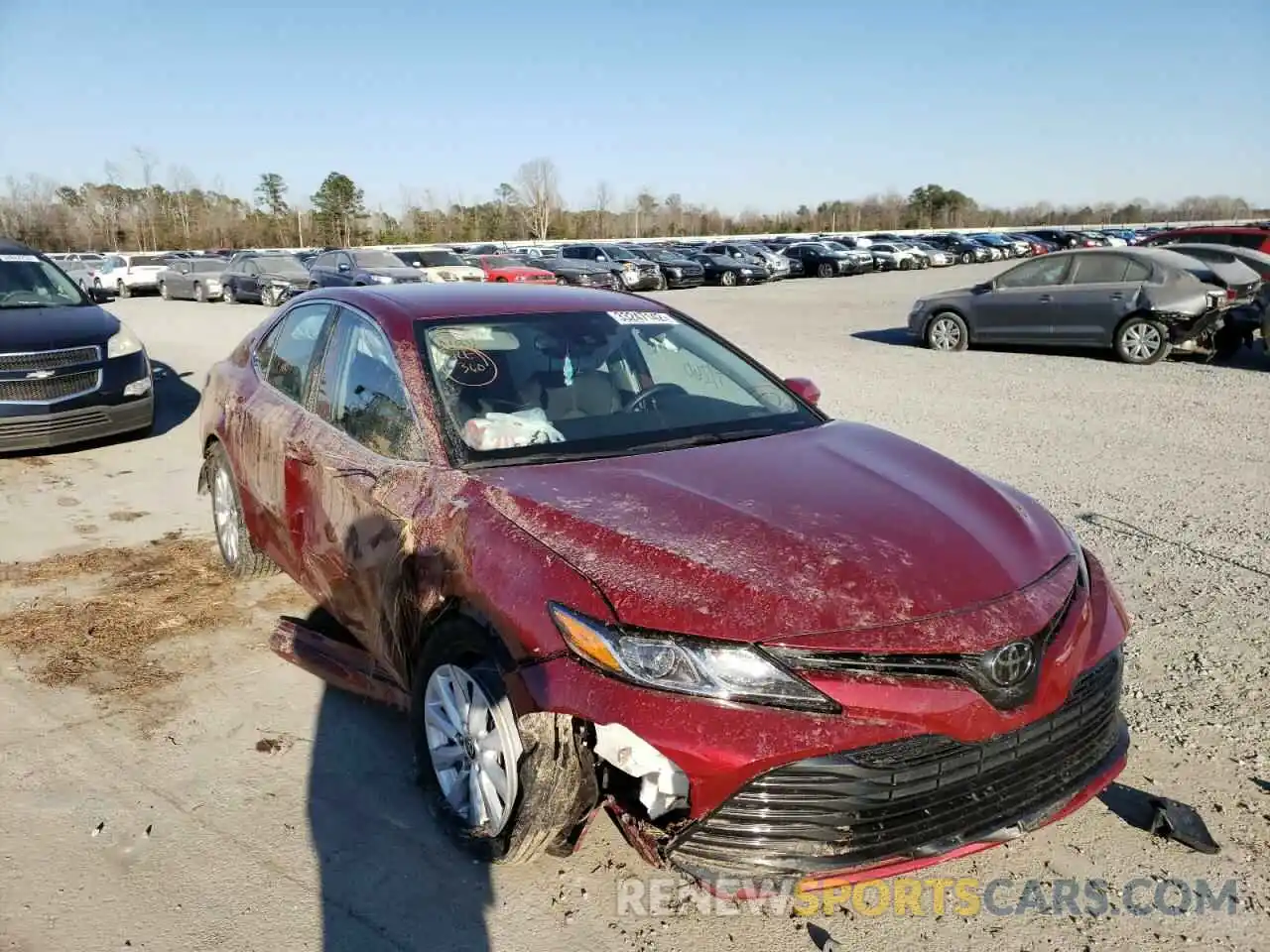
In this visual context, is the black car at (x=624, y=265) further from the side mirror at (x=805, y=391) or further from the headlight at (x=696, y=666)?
the headlight at (x=696, y=666)

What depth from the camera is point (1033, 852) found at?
2.83m

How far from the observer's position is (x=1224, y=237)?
17.0 metres

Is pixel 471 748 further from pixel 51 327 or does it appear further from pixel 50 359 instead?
pixel 51 327

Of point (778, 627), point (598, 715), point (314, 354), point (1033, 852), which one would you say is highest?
point (314, 354)

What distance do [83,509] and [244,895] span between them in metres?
4.74

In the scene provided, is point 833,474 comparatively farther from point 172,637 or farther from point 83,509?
point 83,509

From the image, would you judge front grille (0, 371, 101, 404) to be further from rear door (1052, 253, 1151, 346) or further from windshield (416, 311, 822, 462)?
rear door (1052, 253, 1151, 346)

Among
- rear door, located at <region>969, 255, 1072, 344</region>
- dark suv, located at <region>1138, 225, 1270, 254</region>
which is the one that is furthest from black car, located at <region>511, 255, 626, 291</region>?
rear door, located at <region>969, 255, 1072, 344</region>

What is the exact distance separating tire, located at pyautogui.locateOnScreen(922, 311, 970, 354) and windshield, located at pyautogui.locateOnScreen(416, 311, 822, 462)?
11.4 metres

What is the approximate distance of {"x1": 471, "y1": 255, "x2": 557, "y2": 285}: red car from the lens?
24125 millimetres

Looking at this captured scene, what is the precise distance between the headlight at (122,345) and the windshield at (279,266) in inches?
744

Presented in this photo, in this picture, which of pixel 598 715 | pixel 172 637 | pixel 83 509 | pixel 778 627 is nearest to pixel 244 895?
pixel 598 715

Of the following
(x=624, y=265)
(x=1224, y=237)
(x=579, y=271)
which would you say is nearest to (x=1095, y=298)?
(x=1224, y=237)

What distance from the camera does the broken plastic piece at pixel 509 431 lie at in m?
3.21
